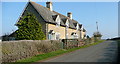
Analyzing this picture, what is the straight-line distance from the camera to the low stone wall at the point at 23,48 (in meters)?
12.0

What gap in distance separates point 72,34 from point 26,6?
1713 centimetres

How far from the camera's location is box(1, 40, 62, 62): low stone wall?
12.0 meters

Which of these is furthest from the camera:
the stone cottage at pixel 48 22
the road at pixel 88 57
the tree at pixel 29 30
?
the stone cottage at pixel 48 22

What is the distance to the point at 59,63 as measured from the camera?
38.5 ft

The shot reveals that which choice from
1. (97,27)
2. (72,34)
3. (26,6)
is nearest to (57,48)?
(26,6)

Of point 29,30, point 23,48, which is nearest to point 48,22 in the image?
point 29,30

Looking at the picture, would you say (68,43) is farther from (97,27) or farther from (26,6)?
(97,27)

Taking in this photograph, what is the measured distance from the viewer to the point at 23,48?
47.9 ft

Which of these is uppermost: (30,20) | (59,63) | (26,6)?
(26,6)

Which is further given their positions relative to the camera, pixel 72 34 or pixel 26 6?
pixel 72 34

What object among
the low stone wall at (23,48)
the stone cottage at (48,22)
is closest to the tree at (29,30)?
the low stone wall at (23,48)

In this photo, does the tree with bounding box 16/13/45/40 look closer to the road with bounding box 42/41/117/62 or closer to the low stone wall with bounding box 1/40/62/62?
the low stone wall with bounding box 1/40/62/62

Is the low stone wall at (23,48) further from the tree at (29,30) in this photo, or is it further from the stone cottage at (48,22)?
the stone cottage at (48,22)

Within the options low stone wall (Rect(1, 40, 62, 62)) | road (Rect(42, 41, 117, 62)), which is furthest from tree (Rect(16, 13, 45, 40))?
road (Rect(42, 41, 117, 62))
